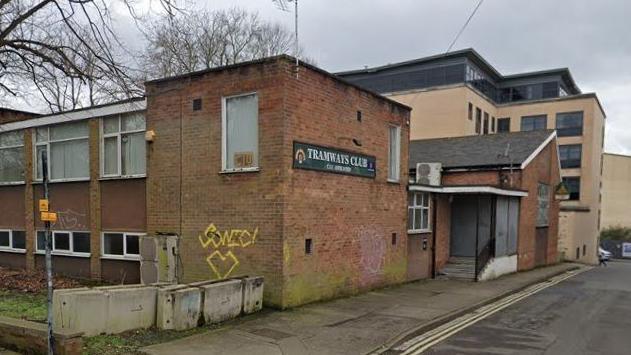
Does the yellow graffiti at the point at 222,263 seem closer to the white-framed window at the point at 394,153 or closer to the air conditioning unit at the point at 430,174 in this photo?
the white-framed window at the point at 394,153

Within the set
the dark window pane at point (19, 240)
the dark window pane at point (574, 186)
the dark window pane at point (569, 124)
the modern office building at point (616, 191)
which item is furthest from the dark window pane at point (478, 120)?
the dark window pane at point (19, 240)

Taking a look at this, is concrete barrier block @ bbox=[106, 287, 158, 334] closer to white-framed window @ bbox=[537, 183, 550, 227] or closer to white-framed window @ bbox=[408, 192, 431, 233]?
white-framed window @ bbox=[408, 192, 431, 233]

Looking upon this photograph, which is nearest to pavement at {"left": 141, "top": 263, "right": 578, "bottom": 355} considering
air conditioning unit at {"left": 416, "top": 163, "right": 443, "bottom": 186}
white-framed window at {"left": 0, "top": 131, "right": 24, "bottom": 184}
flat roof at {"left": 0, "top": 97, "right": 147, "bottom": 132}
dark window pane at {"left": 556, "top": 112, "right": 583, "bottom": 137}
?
air conditioning unit at {"left": 416, "top": 163, "right": 443, "bottom": 186}

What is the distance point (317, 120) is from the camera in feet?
38.6

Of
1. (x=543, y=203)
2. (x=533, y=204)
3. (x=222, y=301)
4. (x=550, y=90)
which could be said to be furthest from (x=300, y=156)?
(x=550, y=90)

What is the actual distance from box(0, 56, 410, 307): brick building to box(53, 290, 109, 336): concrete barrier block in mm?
3650

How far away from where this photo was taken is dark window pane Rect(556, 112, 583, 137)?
53.8 m

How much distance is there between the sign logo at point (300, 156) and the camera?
11.1m

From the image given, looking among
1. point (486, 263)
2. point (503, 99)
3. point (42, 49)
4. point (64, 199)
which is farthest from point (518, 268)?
point (503, 99)

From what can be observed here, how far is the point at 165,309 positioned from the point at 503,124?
184ft

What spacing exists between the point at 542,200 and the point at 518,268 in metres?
4.94

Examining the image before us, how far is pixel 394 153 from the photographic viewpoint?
15.3m

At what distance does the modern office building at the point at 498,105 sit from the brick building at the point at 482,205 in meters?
22.2

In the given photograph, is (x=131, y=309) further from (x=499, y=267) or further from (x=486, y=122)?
(x=486, y=122)
